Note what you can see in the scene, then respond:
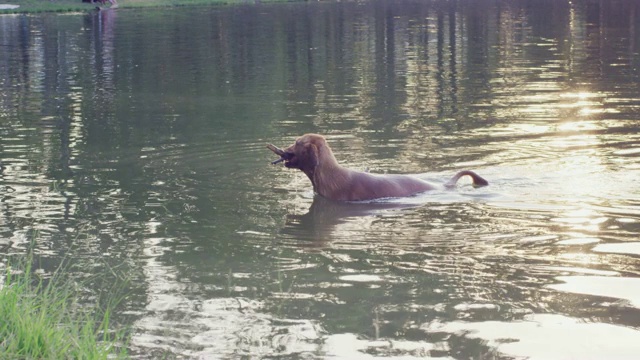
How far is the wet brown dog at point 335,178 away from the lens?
13664 millimetres

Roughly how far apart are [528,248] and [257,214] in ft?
11.7

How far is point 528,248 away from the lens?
432 inches

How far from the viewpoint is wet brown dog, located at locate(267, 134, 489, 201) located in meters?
13.7

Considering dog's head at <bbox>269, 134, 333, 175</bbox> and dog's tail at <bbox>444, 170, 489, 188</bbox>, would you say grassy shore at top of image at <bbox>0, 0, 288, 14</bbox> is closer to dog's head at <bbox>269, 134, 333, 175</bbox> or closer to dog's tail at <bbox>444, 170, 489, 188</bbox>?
dog's head at <bbox>269, 134, 333, 175</bbox>

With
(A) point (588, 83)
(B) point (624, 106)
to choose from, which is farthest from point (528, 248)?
(A) point (588, 83)

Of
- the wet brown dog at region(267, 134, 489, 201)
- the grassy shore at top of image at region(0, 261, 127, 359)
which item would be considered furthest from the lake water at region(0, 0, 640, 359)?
the grassy shore at top of image at region(0, 261, 127, 359)

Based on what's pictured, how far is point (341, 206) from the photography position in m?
13.6

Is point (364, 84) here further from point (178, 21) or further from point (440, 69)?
point (178, 21)

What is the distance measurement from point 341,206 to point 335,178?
1.37ft

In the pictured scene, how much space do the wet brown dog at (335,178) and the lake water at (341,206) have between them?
226 millimetres

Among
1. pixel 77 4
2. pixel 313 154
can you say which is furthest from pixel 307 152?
pixel 77 4

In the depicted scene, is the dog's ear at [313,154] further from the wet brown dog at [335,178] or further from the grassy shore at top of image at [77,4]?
the grassy shore at top of image at [77,4]

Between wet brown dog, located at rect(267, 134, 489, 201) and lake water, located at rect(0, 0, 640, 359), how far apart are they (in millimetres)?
226

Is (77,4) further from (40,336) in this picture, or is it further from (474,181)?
(40,336)
